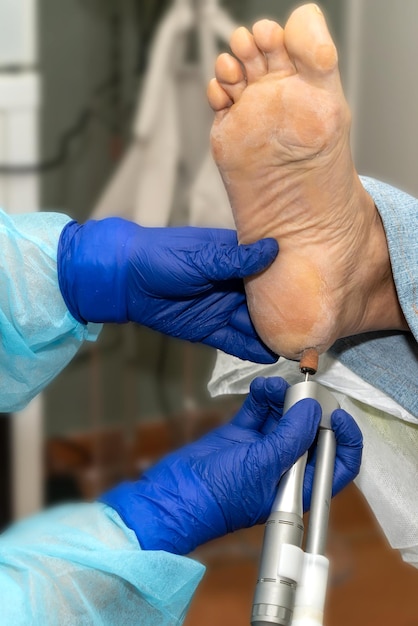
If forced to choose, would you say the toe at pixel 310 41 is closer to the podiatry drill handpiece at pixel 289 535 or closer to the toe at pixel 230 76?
the toe at pixel 230 76

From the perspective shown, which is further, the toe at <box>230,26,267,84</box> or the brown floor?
the brown floor

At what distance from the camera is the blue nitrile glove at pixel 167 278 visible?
664mm

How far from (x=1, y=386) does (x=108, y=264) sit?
14 centimetres

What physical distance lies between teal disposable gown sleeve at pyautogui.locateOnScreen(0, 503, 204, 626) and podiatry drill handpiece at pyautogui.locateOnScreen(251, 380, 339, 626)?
11cm

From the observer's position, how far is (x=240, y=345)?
0.73 m

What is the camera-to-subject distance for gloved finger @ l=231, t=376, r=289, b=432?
0.63m

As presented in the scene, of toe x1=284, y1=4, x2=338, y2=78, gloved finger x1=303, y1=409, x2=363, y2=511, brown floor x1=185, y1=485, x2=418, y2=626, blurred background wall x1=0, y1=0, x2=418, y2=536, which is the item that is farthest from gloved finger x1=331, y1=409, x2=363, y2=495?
blurred background wall x1=0, y1=0, x2=418, y2=536

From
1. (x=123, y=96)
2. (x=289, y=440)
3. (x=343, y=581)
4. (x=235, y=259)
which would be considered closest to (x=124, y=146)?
(x=123, y=96)

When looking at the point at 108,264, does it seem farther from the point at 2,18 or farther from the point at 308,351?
the point at 2,18

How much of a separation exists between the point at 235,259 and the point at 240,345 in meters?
0.11

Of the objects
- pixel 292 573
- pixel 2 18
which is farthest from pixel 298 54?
pixel 2 18

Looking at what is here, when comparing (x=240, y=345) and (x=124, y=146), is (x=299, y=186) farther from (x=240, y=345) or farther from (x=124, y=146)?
(x=124, y=146)

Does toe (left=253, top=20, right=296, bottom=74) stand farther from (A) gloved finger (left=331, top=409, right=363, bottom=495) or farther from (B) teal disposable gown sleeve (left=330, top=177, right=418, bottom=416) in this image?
(A) gloved finger (left=331, top=409, right=363, bottom=495)

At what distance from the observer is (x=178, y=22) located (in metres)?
1.22
